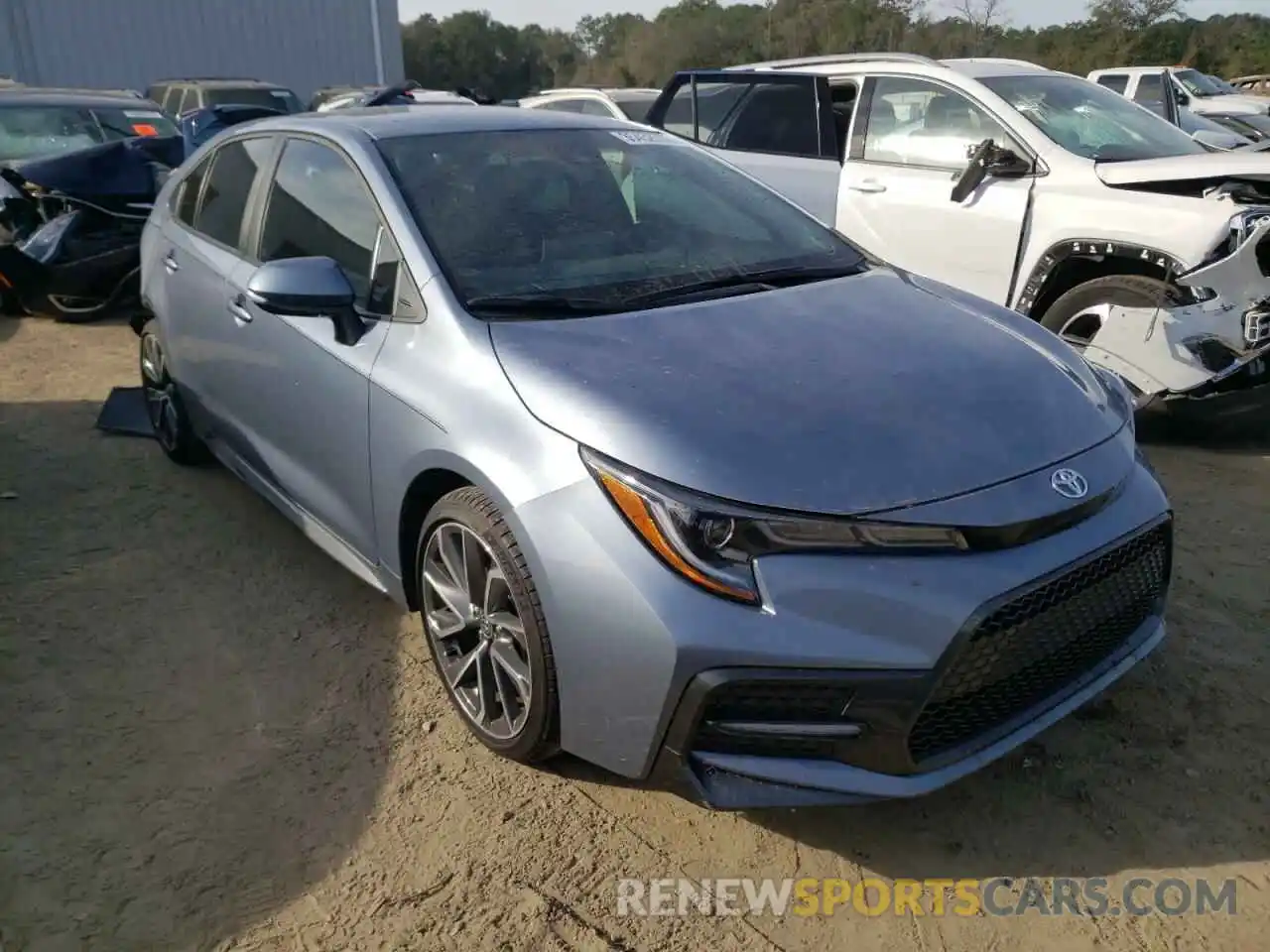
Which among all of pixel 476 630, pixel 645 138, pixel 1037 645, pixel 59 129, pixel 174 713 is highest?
pixel 645 138

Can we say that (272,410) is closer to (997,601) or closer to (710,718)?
(710,718)

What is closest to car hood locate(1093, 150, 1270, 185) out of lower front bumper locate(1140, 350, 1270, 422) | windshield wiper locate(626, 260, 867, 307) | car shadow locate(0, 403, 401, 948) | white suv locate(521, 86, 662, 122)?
lower front bumper locate(1140, 350, 1270, 422)

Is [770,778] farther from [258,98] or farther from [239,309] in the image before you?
[258,98]

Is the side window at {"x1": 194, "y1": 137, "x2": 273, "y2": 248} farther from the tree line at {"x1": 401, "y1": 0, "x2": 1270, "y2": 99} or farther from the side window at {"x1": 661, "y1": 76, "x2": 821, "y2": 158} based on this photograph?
the tree line at {"x1": 401, "y1": 0, "x2": 1270, "y2": 99}

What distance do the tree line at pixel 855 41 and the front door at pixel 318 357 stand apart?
25083 mm

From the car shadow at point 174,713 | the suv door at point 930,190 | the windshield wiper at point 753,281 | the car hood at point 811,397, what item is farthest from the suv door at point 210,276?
the suv door at point 930,190

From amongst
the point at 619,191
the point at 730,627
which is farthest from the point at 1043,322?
the point at 730,627

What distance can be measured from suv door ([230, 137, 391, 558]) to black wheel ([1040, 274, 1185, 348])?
128 inches

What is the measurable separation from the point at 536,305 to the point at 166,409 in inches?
110

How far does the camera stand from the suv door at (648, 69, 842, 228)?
6.18 m

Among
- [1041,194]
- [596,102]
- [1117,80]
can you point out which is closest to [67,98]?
[596,102]

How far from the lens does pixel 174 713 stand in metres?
3.00

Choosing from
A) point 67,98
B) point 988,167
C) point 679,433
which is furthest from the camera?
point 67,98

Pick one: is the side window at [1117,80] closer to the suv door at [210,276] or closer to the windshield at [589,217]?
the windshield at [589,217]
